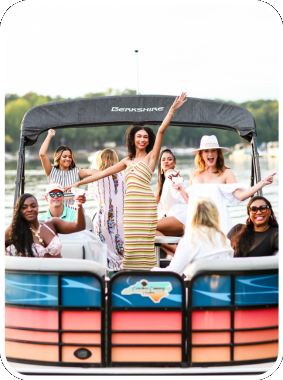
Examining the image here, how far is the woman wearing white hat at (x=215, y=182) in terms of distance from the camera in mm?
4113

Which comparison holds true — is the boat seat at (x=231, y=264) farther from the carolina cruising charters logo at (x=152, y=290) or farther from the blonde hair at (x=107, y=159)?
the blonde hair at (x=107, y=159)

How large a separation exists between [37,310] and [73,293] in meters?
0.26

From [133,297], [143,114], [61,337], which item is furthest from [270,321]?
Answer: [143,114]

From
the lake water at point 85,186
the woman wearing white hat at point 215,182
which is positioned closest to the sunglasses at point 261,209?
the woman wearing white hat at point 215,182

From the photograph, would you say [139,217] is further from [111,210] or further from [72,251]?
[111,210]

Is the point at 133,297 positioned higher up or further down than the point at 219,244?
further down

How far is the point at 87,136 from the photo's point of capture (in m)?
39.4

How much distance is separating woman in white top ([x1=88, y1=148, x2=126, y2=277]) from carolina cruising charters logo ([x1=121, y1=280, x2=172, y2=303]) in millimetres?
1905

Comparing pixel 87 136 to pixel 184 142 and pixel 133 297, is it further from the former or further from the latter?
pixel 133 297

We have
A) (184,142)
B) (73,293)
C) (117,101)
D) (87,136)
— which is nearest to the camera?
(73,293)

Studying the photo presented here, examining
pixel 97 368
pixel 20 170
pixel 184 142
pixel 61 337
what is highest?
pixel 184 142

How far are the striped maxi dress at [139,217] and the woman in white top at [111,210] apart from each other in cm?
68

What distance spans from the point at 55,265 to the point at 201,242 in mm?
921

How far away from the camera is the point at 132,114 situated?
16.4 ft
